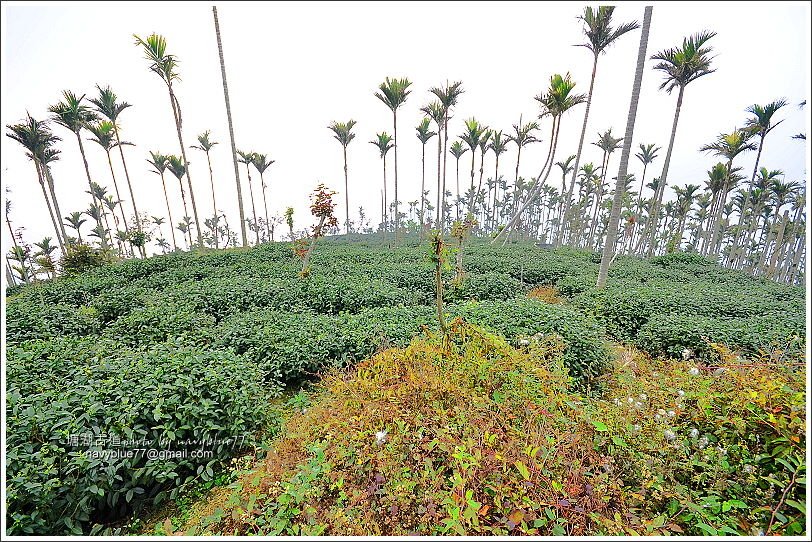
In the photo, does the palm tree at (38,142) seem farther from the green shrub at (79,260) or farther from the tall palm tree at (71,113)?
the green shrub at (79,260)

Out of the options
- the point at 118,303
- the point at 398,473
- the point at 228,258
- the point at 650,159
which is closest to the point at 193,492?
the point at 398,473

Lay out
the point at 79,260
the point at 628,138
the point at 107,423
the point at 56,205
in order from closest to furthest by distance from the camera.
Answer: the point at 107,423
the point at 628,138
the point at 79,260
the point at 56,205

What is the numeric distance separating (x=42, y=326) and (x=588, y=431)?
7913 mm

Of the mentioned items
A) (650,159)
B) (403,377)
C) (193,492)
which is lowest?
(193,492)

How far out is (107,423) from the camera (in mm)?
3312

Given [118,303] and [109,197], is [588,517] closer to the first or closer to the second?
[118,303]

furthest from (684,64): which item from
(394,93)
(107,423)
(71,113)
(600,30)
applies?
(71,113)

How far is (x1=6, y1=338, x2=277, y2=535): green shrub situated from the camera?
9.55 ft

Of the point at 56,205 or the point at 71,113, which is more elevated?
the point at 71,113

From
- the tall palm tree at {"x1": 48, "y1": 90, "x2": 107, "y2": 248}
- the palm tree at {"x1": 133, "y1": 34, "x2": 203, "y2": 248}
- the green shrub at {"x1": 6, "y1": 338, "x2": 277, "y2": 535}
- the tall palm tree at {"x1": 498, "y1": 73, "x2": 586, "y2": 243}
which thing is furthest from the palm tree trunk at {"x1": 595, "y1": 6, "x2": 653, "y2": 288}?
the tall palm tree at {"x1": 48, "y1": 90, "x2": 107, "y2": 248}

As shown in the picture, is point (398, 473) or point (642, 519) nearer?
point (642, 519)

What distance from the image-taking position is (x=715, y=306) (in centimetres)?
820

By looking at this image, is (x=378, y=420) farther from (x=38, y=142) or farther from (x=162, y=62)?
(x=38, y=142)

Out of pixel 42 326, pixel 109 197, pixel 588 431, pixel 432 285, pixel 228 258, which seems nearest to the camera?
pixel 588 431
